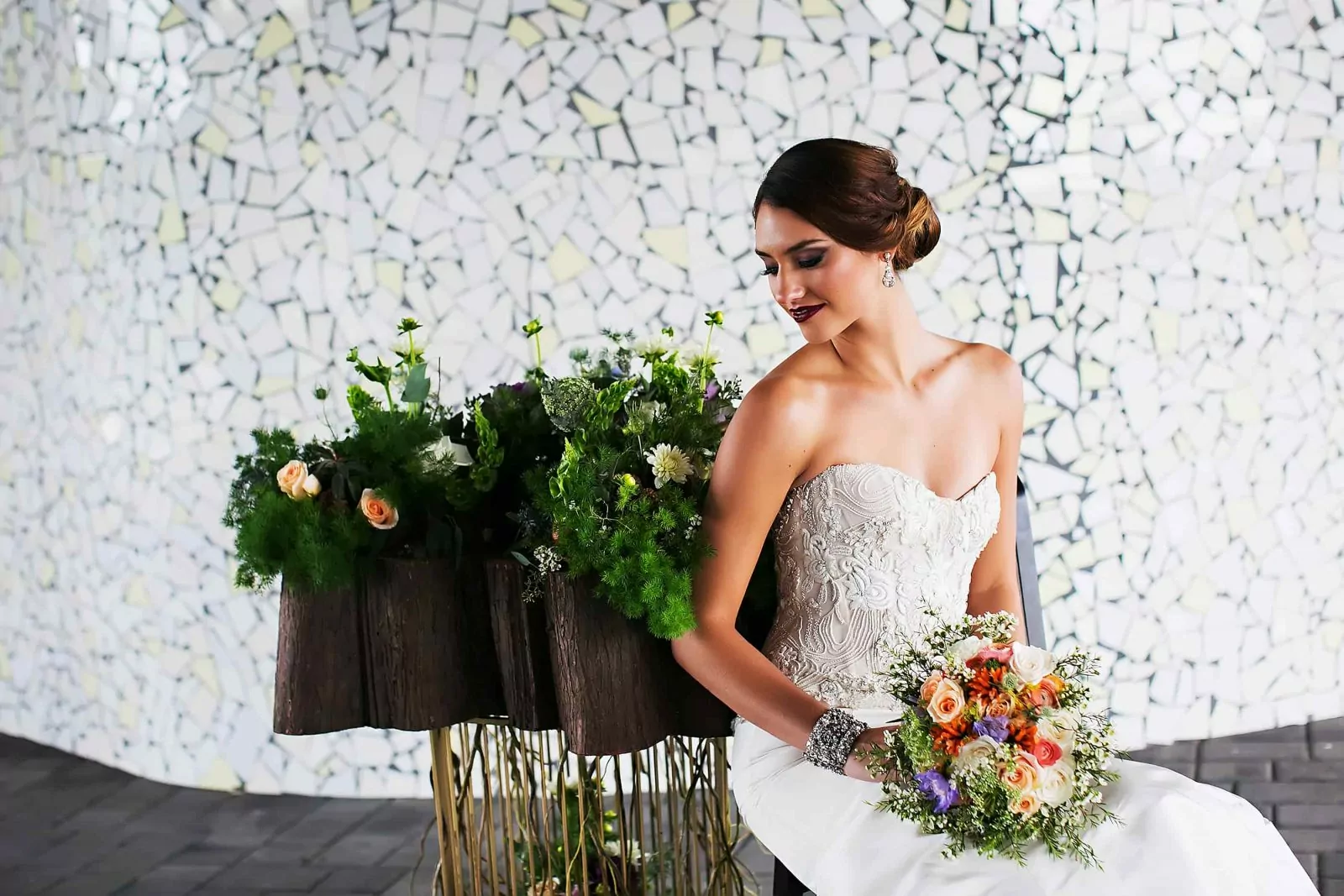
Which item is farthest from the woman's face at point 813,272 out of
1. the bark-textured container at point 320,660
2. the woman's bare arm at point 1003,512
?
the bark-textured container at point 320,660

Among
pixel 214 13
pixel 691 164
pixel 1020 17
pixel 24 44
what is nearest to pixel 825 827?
pixel 691 164

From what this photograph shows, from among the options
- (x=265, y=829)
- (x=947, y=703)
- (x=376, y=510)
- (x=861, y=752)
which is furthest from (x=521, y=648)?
(x=265, y=829)

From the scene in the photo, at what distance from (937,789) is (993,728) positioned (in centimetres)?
13

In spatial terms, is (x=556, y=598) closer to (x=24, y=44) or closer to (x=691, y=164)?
(x=691, y=164)

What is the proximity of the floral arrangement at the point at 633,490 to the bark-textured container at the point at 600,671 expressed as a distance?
49 mm

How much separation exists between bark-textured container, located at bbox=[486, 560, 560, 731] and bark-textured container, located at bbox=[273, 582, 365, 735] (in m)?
0.30

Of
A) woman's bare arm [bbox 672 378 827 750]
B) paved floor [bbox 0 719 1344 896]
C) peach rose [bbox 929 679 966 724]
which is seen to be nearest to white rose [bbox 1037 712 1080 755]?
peach rose [bbox 929 679 966 724]

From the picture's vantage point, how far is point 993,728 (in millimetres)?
2207

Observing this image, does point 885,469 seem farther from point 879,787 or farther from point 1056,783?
point 1056,783

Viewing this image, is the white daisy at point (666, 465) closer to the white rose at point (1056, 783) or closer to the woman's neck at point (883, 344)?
the woman's neck at point (883, 344)

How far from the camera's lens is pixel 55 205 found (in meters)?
5.65

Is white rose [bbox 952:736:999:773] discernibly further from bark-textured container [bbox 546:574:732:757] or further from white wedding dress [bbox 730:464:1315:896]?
bark-textured container [bbox 546:574:732:757]

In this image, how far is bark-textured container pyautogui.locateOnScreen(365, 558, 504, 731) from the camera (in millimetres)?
2914

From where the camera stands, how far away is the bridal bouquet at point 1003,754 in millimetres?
2205
